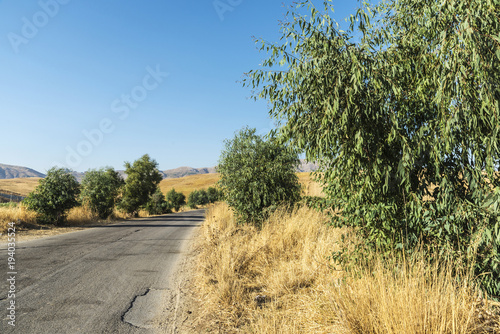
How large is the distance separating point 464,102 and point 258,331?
10.8 feet

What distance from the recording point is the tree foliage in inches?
116

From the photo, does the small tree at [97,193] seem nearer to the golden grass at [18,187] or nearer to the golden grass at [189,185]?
the golden grass at [18,187]

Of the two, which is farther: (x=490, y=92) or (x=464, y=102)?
(x=464, y=102)

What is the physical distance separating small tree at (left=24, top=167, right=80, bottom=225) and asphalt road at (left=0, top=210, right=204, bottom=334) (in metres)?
6.28

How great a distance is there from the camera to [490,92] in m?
2.69

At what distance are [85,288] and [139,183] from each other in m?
28.6

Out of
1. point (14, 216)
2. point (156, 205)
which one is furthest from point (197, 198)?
point (14, 216)

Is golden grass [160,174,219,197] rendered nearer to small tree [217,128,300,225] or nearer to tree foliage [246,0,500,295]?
small tree [217,128,300,225]

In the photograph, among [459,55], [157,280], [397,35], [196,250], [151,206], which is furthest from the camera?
[151,206]

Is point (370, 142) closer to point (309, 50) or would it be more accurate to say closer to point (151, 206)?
point (309, 50)

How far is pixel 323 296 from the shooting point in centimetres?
382

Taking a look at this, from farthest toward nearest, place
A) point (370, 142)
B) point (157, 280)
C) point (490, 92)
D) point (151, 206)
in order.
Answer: point (151, 206), point (157, 280), point (370, 142), point (490, 92)

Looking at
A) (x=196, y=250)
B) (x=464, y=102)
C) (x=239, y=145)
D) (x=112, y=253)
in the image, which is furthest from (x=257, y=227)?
(x=464, y=102)

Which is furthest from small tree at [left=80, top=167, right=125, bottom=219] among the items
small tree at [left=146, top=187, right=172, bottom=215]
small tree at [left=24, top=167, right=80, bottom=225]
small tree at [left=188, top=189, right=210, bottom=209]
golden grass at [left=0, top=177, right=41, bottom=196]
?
golden grass at [left=0, top=177, right=41, bottom=196]
